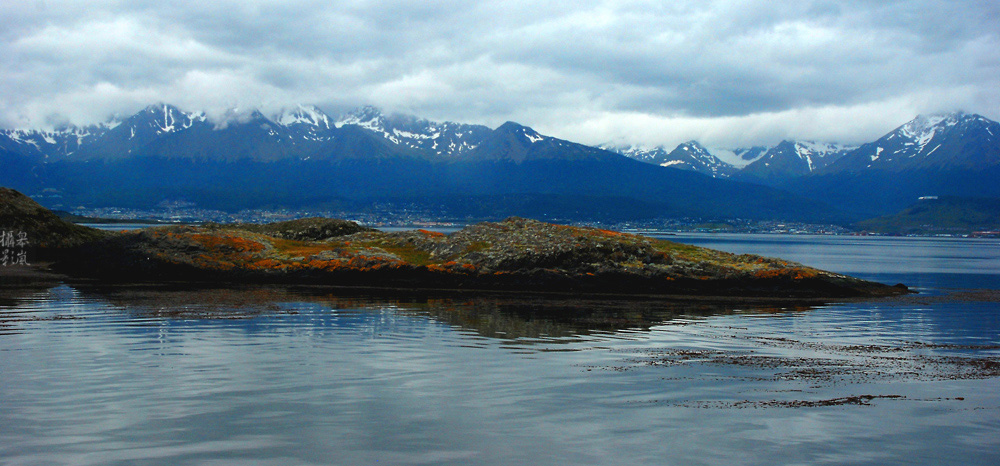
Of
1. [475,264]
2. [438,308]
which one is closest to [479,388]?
[438,308]

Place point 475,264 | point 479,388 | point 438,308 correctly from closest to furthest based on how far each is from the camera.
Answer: point 479,388 → point 438,308 → point 475,264

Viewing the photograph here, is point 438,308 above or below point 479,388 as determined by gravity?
above

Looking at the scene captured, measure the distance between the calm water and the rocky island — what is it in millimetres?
7939

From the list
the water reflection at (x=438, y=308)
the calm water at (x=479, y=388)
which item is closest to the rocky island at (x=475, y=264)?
the water reflection at (x=438, y=308)

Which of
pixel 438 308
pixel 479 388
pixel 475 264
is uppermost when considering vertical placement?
pixel 475 264

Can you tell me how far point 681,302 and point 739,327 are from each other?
6251 millimetres

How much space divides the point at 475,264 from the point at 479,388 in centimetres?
1911

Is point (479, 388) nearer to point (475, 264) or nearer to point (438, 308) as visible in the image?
point (438, 308)

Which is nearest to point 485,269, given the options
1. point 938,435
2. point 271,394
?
point 271,394

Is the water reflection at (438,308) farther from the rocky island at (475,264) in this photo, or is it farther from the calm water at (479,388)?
the rocky island at (475,264)

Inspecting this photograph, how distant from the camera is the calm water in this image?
29.4ft

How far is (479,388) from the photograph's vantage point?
1216 cm

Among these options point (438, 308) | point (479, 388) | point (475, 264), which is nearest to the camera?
point (479, 388)

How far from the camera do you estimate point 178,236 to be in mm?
33656
